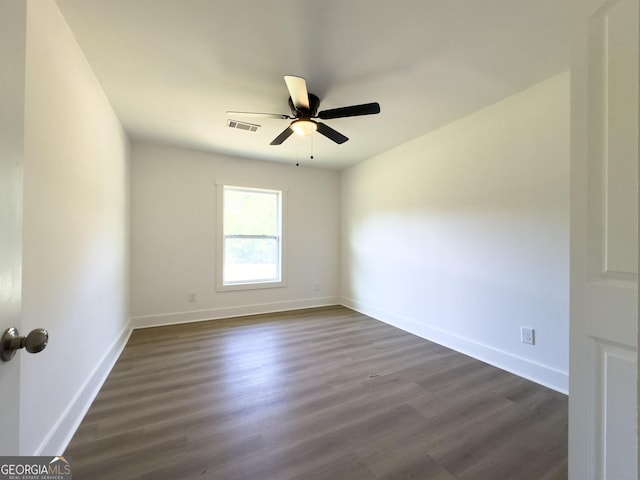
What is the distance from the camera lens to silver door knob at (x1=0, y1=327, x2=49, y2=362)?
0.62 metres

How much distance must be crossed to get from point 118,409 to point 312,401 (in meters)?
1.39

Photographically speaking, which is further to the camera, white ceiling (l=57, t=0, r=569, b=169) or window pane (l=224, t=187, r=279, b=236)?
window pane (l=224, t=187, r=279, b=236)

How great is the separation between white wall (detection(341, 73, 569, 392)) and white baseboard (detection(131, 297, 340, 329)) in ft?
4.27

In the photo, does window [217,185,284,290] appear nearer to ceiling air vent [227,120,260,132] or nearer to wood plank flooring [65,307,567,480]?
ceiling air vent [227,120,260,132]

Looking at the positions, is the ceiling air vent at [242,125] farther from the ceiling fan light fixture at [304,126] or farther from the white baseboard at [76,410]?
the white baseboard at [76,410]

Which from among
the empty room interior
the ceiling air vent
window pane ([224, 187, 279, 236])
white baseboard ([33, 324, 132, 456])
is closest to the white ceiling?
the empty room interior

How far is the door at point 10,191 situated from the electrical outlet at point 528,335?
314 cm

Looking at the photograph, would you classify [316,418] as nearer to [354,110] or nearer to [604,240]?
[604,240]

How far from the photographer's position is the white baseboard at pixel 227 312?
368 cm

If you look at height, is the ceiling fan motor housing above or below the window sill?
above

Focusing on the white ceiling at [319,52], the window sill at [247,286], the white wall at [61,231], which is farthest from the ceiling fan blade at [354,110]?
the window sill at [247,286]

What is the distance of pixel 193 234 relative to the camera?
397cm

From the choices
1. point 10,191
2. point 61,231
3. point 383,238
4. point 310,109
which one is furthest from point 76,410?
point 383,238

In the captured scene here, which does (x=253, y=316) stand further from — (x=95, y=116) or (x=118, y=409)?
(x=95, y=116)
